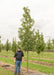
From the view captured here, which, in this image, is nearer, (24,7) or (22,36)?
(22,36)

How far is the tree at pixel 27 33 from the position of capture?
9.69 metres

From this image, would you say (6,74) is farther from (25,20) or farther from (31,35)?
(25,20)

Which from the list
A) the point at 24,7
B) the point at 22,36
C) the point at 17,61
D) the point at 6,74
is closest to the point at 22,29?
the point at 22,36

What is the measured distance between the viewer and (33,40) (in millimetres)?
9859

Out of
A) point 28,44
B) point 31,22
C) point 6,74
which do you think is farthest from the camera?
point 31,22

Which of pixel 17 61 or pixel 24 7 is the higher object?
pixel 24 7

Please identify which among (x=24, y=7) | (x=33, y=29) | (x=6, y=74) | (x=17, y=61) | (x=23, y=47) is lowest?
(x=6, y=74)

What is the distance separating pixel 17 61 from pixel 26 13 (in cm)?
509

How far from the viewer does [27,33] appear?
988 cm

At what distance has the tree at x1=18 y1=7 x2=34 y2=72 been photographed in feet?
31.8

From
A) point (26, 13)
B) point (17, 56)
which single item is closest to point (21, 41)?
point (17, 56)

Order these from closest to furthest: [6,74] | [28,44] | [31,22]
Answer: [6,74]
[28,44]
[31,22]

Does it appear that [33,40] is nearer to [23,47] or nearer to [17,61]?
[23,47]

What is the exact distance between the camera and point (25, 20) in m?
10.5
